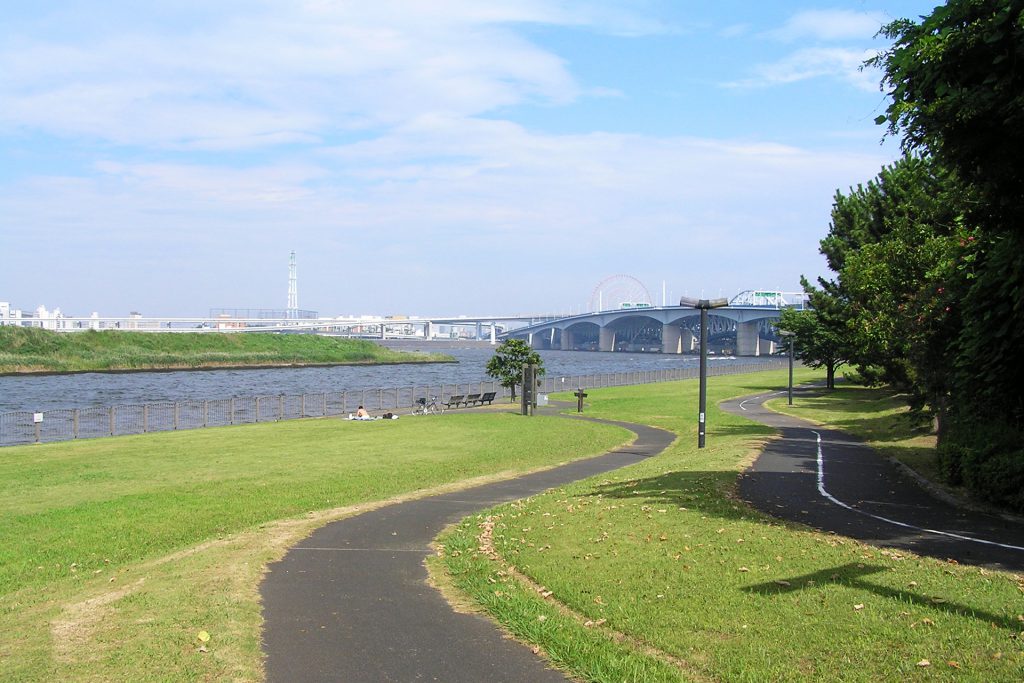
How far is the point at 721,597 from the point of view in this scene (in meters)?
8.42

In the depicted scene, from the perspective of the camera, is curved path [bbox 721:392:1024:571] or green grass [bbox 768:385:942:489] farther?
green grass [bbox 768:385:942:489]

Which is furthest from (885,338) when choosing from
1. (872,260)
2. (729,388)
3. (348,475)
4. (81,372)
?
(81,372)

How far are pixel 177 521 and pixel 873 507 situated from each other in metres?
11.0

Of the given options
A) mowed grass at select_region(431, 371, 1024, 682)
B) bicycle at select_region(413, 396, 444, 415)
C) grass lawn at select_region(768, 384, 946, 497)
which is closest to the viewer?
mowed grass at select_region(431, 371, 1024, 682)

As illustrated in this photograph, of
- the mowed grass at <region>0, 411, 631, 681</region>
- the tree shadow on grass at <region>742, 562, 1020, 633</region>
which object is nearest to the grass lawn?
the tree shadow on grass at <region>742, 562, 1020, 633</region>

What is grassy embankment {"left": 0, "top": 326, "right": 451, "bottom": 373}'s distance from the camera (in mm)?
102125

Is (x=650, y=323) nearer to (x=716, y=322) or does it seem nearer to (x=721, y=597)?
(x=716, y=322)

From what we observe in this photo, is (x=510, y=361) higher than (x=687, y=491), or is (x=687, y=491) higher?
(x=510, y=361)

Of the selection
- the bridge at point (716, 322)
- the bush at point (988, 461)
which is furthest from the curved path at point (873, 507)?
the bridge at point (716, 322)

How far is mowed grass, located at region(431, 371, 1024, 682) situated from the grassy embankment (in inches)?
3787

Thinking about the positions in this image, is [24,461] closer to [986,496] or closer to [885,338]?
[986,496]

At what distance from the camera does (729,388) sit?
67.9 metres

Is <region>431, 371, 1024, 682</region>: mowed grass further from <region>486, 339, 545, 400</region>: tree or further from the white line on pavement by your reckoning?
<region>486, 339, 545, 400</region>: tree

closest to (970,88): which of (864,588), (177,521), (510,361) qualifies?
(864,588)
